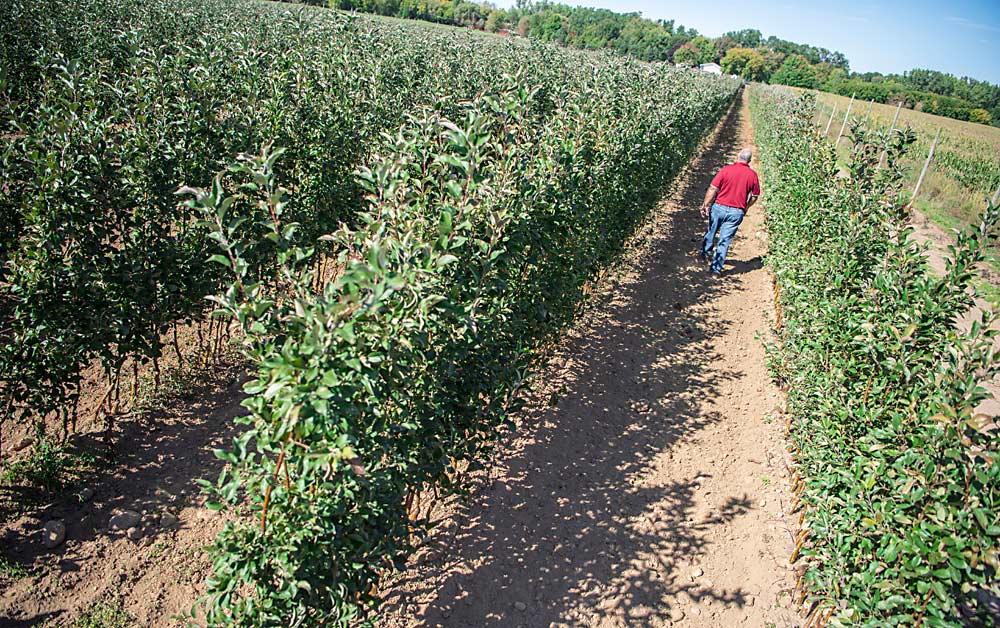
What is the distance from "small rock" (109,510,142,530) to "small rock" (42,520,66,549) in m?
0.26

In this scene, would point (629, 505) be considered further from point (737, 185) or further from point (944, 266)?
point (944, 266)

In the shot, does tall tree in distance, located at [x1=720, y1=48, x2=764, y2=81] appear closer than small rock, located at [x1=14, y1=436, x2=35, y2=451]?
No

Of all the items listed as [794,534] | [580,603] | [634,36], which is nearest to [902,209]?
[794,534]

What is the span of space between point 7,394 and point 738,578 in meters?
5.27

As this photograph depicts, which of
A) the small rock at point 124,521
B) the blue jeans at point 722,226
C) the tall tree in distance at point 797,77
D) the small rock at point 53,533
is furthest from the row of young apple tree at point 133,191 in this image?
the tall tree in distance at point 797,77

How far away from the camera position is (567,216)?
4.61m

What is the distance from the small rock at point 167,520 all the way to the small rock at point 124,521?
156 mm

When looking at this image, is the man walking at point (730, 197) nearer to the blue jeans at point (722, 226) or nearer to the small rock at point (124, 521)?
the blue jeans at point (722, 226)

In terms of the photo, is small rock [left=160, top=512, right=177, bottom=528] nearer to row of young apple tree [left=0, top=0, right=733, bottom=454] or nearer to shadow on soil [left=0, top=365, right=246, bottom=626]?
shadow on soil [left=0, top=365, right=246, bottom=626]

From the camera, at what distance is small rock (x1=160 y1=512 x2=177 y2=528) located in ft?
12.6

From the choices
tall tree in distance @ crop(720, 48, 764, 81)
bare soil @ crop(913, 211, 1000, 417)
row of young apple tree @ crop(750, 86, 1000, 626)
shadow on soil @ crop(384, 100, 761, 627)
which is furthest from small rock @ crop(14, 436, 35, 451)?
tall tree in distance @ crop(720, 48, 764, 81)

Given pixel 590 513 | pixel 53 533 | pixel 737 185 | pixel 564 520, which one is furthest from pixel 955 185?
pixel 53 533

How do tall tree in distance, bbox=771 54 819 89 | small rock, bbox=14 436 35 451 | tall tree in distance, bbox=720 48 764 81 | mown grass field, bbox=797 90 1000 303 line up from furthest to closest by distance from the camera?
tall tree in distance, bbox=720 48 764 81 → tall tree in distance, bbox=771 54 819 89 → mown grass field, bbox=797 90 1000 303 → small rock, bbox=14 436 35 451

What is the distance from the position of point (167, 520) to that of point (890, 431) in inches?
182
